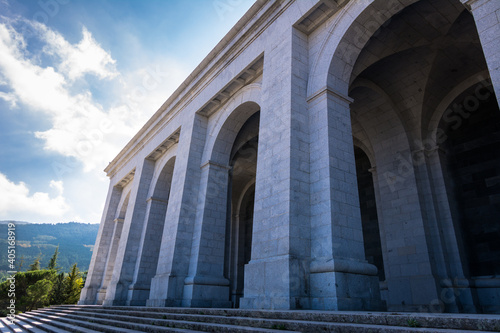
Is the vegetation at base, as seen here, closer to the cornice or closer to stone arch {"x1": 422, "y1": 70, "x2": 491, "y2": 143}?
the cornice

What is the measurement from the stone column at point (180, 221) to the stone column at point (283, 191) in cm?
462

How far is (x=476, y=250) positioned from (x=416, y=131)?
4.54m

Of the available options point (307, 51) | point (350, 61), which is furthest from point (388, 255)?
point (307, 51)

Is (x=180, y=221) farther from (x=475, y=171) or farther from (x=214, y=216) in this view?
(x=475, y=171)

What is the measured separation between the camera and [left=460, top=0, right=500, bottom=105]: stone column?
5027mm

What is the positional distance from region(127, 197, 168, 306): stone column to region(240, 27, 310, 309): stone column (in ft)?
28.4

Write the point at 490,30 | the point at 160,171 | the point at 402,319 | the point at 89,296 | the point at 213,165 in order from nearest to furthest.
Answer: the point at 402,319 < the point at 490,30 < the point at 213,165 < the point at 160,171 < the point at 89,296

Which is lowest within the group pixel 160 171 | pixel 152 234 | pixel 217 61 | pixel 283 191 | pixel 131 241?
pixel 283 191

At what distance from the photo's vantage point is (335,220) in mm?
7160

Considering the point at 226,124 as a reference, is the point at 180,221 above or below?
below

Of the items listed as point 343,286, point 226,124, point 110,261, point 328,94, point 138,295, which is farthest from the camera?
point 110,261

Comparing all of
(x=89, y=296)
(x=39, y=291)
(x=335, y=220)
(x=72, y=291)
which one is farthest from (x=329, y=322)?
(x=72, y=291)

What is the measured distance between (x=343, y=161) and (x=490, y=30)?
3.83 m

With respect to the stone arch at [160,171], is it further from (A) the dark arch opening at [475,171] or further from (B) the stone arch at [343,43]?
(A) the dark arch opening at [475,171]
